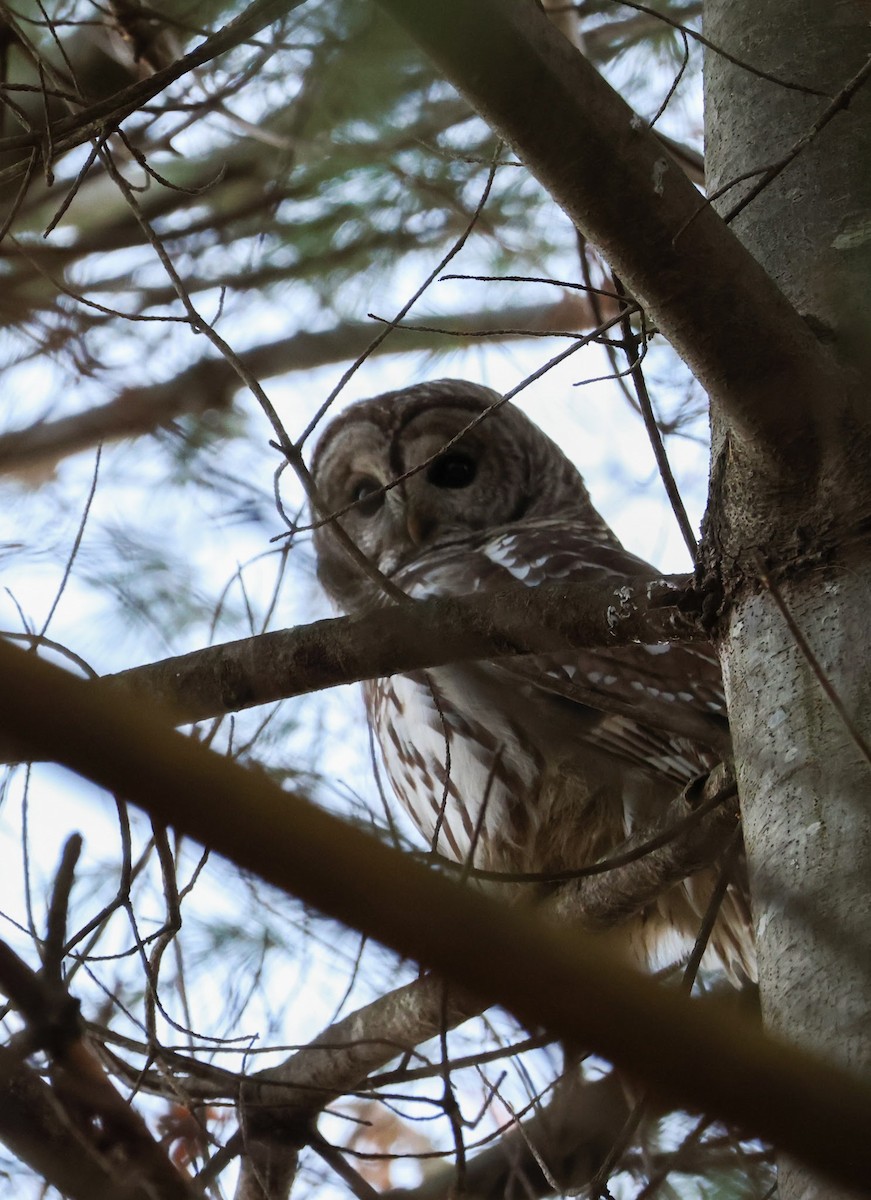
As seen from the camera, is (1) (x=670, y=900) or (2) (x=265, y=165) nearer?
(1) (x=670, y=900)

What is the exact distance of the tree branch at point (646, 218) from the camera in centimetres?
139

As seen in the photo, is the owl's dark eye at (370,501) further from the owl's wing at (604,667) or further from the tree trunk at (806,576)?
the tree trunk at (806,576)

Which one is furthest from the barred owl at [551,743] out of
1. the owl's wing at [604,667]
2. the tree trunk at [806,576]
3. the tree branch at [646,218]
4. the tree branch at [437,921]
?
the tree branch at [437,921]

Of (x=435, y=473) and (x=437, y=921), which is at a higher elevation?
(x=435, y=473)

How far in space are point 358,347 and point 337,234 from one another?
0.33 metres

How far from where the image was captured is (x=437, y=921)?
2.44ft

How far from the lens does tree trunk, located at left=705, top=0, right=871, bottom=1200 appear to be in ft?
4.92

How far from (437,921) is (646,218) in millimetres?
1023

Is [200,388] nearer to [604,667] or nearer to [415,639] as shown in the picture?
[604,667]

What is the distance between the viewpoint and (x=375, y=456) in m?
4.76

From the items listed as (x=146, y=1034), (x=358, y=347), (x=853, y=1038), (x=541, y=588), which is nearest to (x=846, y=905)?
(x=853, y=1038)

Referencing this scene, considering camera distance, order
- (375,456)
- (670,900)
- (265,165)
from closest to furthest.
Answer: (670,900) < (265,165) < (375,456)

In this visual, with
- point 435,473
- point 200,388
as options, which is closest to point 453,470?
point 435,473

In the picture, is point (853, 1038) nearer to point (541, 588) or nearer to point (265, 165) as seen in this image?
point (541, 588)
